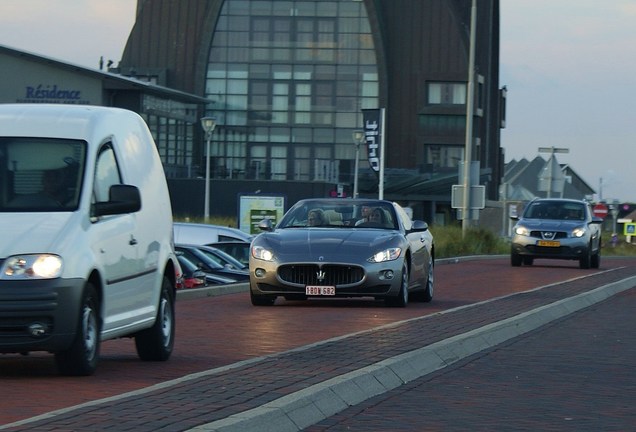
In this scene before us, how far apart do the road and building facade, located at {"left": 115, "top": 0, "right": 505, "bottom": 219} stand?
67.9 metres

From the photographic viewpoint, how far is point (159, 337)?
456 inches

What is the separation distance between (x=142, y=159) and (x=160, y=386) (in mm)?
3126

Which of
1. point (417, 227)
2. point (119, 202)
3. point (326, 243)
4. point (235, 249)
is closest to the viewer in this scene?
point (119, 202)

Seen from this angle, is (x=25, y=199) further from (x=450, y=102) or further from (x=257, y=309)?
(x=450, y=102)

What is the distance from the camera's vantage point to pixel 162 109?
78.8 metres

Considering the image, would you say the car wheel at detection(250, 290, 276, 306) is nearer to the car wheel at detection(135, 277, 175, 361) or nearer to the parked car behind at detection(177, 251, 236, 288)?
the parked car behind at detection(177, 251, 236, 288)

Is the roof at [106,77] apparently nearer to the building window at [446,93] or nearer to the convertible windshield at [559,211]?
the building window at [446,93]

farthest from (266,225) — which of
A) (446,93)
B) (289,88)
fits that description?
(446,93)

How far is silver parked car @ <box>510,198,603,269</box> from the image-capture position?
113 feet

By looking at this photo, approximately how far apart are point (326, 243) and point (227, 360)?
6837 mm

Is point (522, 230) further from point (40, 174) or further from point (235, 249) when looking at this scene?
point (40, 174)

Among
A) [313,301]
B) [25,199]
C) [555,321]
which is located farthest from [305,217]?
[25,199]

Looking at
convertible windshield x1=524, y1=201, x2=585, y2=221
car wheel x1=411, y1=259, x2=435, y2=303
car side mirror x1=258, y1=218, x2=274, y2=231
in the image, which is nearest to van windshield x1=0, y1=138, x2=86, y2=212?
car side mirror x1=258, y1=218, x2=274, y2=231

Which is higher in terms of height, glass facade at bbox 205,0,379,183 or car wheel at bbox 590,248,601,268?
glass facade at bbox 205,0,379,183
